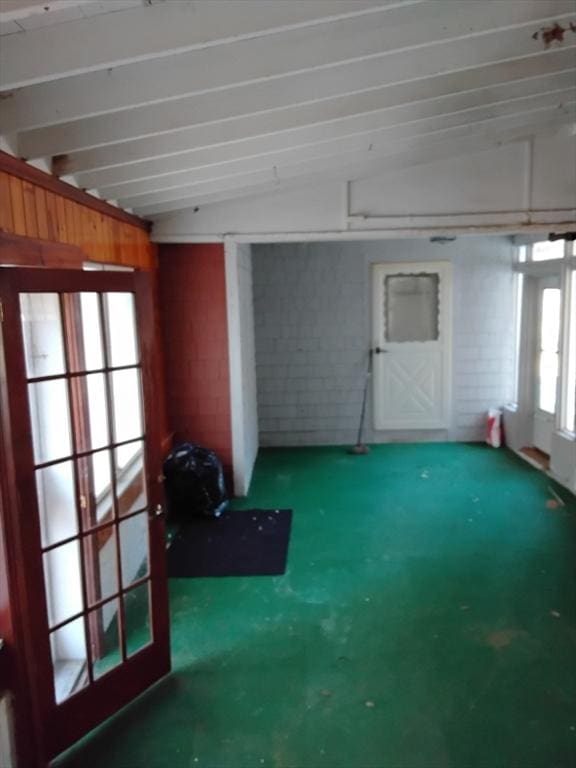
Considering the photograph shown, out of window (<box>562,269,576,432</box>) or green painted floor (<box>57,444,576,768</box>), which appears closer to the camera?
green painted floor (<box>57,444,576,768</box>)

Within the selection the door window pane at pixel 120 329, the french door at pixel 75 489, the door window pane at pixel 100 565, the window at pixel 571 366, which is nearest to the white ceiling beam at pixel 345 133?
the door window pane at pixel 120 329

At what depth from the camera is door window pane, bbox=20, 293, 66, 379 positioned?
2633 mm

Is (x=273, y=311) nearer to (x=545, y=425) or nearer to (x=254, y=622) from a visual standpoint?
(x=545, y=425)

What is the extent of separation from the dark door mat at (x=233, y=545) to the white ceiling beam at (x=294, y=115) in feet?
9.07

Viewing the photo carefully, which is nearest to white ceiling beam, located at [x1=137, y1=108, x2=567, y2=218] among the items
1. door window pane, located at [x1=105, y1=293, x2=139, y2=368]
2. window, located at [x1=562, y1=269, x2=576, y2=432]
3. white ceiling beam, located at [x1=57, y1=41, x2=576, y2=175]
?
door window pane, located at [x1=105, y1=293, x2=139, y2=368]

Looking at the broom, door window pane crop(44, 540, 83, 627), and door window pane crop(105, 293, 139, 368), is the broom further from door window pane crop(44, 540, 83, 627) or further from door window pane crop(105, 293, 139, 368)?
door window pane crop(44, 540, 83, 627)

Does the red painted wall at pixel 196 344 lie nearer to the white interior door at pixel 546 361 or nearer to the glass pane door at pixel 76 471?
the glass pane door at pixel 76 471

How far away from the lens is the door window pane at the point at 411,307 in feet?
23.6

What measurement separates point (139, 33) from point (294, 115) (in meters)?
1.20

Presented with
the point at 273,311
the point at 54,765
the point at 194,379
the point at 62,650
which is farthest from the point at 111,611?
the point at 273,311

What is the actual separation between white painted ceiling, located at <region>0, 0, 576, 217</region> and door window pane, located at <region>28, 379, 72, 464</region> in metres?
1.00

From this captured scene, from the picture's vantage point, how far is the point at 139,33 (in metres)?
1.82

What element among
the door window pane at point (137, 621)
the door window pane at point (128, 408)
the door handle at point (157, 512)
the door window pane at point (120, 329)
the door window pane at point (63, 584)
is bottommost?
the door window pane at point (137, 621)

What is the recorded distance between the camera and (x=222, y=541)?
186 inches
